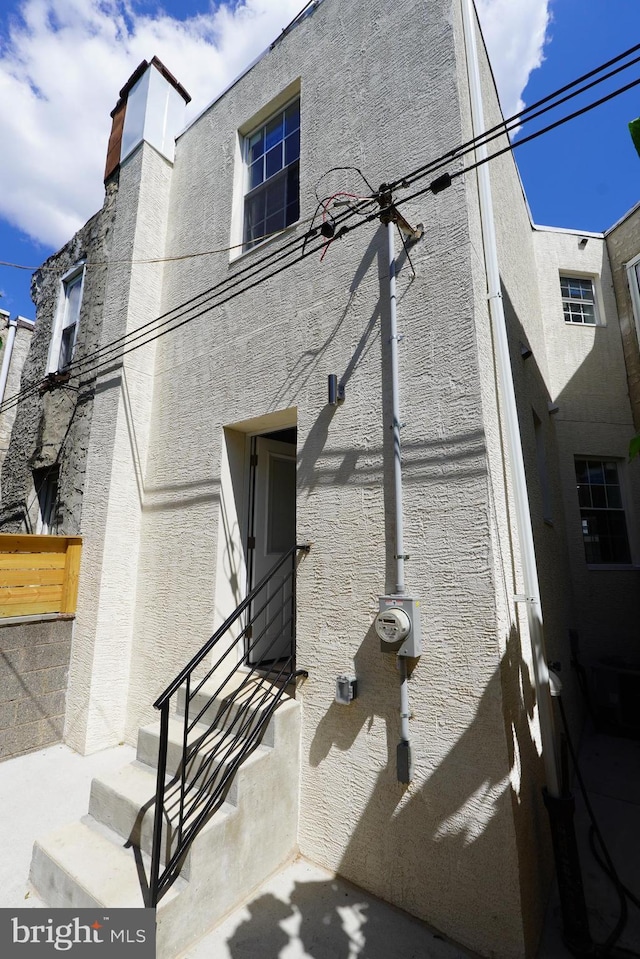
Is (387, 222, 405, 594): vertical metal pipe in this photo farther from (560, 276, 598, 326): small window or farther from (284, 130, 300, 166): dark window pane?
(560, 276, 598, 326): small window

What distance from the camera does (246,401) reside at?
437 centimetres

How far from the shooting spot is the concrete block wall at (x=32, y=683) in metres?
4.51

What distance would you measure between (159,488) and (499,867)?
4.41 m

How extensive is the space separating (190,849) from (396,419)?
9.50 feet

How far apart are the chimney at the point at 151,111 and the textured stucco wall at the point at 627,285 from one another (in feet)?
26.3

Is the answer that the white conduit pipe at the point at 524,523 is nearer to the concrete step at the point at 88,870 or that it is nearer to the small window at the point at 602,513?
the concrete step at the point at 88,870

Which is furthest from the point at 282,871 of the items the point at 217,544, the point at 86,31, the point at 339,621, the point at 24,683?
the point at 86,31

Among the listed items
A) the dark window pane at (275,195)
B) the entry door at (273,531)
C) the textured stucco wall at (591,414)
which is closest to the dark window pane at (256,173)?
the dark window pane at (275,195)

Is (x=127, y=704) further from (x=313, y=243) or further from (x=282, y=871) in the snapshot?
(x=313, y=243)

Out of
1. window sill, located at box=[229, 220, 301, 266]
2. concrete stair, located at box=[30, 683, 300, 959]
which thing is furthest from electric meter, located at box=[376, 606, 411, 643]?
window sill, located at box=[229, 220, 301, 266]

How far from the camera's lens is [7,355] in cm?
1075

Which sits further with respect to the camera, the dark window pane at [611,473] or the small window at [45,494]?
the dark window pane at [611,473]

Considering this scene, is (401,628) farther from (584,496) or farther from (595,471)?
(595,471)

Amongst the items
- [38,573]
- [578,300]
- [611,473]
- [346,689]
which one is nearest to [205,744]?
[346,689]
